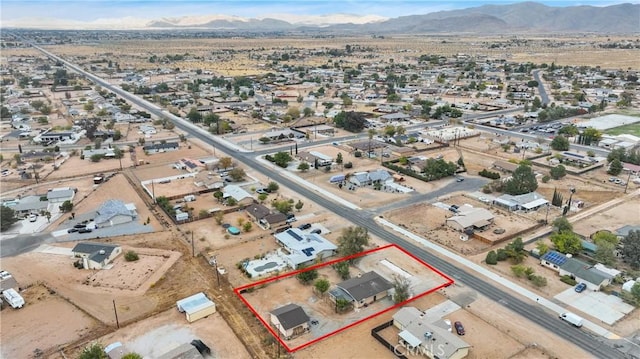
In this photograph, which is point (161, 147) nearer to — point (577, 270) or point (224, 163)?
point (224, 163)

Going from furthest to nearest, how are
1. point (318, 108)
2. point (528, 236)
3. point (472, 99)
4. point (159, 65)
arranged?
point (159, 65) < point (472, 99) < point (318, 108) < point (528, 236)

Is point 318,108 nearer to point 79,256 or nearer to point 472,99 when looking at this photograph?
point 472,99

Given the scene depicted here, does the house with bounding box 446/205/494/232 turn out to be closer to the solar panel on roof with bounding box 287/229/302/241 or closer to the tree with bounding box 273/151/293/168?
the solar panel on roof with bounding box 287/229/302/241

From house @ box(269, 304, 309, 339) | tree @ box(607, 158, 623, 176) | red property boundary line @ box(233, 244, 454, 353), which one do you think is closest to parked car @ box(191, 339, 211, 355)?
red property boundary line @ box(233, 244, 454, 353)

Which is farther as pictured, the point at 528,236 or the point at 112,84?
the point at 112,84

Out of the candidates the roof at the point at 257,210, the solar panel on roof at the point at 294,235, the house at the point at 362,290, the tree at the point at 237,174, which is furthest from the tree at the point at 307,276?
the tree at the point at 237,174

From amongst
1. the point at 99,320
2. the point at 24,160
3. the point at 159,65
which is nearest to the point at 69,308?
the point at 99,320
